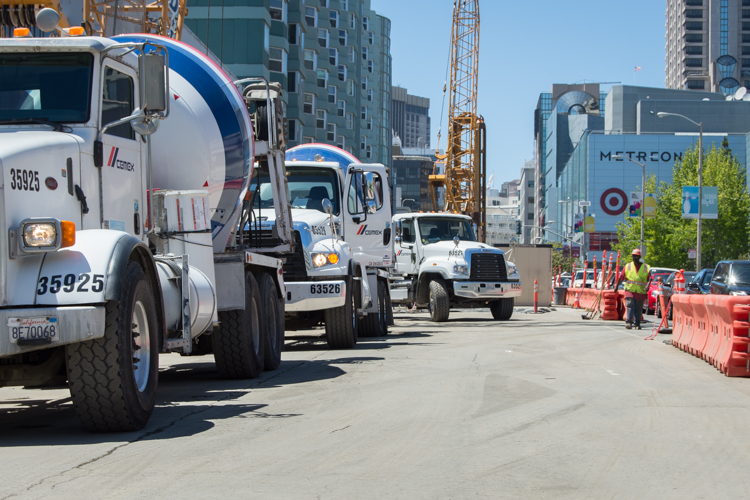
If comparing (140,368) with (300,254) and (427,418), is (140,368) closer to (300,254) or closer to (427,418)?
(427,418)

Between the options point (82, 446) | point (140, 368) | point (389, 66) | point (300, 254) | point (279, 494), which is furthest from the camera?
point (389, 66)

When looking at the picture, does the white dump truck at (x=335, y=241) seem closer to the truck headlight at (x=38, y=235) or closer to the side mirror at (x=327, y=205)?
the side mirror at (x=327, y=205)

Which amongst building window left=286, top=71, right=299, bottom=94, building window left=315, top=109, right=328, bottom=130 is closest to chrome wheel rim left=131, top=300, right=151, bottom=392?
building window left=286, top=71, right=299, bottom=94

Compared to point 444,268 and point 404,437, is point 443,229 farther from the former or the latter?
point 404,437

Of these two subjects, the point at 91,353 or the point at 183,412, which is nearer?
the point at 91,353

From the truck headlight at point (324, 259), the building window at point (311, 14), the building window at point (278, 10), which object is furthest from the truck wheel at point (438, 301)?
the building window at point (311, 14)

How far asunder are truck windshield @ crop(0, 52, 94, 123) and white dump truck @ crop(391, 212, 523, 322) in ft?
54.0

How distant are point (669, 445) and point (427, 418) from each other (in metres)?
A: 2.04

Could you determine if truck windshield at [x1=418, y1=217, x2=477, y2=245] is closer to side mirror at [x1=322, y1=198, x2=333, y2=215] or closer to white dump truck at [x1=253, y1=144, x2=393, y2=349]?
white dump truck at [x1=253, y1=144, x2=393, y2=349]

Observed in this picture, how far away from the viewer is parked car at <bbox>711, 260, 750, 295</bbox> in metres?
20.0

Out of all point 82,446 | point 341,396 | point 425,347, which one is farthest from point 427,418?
point 425,347

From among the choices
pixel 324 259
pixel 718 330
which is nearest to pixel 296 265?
pixel 324 259

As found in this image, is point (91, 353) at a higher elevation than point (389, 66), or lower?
→ lower

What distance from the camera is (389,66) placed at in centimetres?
16462
